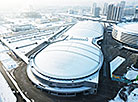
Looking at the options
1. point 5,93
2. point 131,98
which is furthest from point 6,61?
point 131,98

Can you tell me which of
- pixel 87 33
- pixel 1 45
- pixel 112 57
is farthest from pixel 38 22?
pixel 112 57

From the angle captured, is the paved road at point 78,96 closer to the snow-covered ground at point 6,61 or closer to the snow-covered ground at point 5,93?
the snow-covered ground at point 5,93

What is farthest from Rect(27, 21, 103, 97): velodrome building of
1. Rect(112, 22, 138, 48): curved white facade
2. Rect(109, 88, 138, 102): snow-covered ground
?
Rect(112, 22, 138, 48): curved white facade

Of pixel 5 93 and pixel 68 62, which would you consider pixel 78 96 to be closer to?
pixel 68 62

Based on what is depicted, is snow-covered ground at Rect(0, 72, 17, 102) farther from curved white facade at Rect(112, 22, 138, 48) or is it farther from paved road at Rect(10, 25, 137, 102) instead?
curved white facade at Rect(112, 22, 138, 48)

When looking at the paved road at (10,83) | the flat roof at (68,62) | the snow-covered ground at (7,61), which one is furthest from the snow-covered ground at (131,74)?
the snow-covered ground at (7,61)
